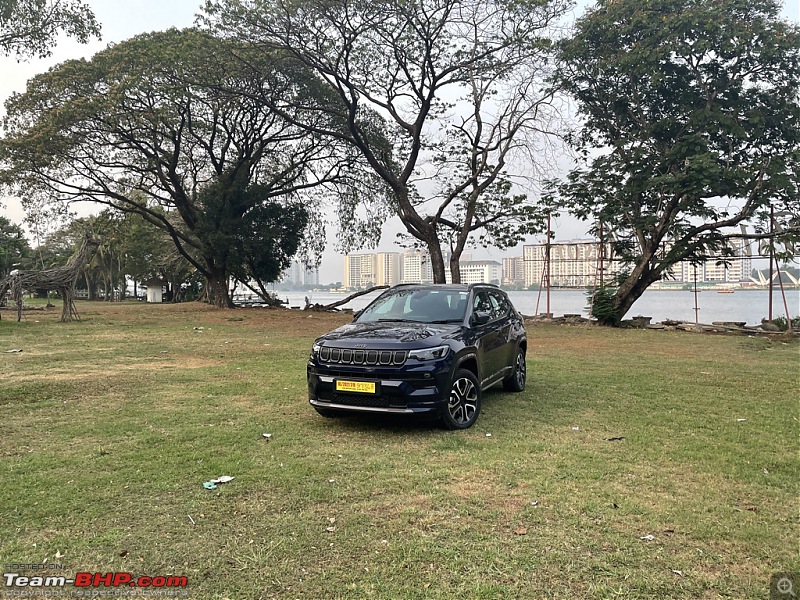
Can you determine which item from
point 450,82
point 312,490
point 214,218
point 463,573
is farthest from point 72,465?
point 214,218

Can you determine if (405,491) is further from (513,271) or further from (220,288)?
(220,288)

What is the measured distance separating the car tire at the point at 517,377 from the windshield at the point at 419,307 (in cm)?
162

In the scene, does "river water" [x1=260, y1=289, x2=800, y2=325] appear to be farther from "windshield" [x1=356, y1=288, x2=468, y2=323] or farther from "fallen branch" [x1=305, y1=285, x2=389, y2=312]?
"windshield" [x1=356, y1=288, x2=468, y2=323]

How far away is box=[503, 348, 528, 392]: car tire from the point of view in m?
7.94

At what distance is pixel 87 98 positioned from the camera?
19.8 metres

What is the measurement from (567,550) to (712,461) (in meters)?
2.40

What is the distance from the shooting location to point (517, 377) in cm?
801

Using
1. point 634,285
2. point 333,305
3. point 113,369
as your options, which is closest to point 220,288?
point 333,305

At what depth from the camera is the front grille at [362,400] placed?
17.9 ft

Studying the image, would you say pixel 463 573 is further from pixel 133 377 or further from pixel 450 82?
pixel 450 82

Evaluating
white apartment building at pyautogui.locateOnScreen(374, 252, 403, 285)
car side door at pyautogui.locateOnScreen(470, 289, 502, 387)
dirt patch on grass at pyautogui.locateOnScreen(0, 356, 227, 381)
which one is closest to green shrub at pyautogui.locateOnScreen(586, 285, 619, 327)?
white apartment building at pyautogui.locateOnScreen(374, 252, 403, 285)

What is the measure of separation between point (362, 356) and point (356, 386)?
310mm

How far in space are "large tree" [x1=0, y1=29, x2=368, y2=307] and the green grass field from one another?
569 inches

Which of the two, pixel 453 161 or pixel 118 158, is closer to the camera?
pixel 453 161
